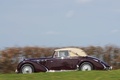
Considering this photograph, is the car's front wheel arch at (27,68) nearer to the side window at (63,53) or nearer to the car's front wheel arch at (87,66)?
the side window at (63,53)

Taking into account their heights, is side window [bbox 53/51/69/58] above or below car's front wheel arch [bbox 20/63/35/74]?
above

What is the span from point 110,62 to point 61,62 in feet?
16.9

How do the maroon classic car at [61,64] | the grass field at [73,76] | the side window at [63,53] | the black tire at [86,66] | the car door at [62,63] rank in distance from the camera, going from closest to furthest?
the grass field at [73,76] < the black tire at [86,66] < the maroon classic car at [61,64] < the car door at [62,63] < the side window at [63,53]

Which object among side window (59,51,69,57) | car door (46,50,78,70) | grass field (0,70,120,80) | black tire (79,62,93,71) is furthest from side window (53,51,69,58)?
grass field (0,70,120,80)

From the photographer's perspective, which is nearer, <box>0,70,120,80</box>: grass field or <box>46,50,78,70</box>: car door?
<box>0,70,120,80</box>: grass field

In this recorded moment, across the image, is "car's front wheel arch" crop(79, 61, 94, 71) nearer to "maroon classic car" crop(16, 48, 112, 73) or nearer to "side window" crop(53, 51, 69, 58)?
"maroon classic car" crop(16, 48, 112, 73)

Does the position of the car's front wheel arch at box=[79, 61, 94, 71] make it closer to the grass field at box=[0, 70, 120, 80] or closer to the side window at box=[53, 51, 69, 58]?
the side window at box=[53, 51, 69, 58]

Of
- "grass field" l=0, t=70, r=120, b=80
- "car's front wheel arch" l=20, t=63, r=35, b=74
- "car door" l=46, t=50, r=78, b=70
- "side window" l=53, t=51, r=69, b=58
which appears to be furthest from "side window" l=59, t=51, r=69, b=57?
"grass field" l=0, t=70, r=120, b=80

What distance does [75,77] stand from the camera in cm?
1518

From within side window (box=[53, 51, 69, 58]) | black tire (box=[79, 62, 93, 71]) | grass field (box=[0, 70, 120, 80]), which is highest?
side window (box=[53, 51, 69, 58])

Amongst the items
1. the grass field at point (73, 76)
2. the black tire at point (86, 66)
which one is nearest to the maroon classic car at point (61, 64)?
the black tire at point (86, 66)

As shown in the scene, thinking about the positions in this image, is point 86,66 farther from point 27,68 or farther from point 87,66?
point 27,68

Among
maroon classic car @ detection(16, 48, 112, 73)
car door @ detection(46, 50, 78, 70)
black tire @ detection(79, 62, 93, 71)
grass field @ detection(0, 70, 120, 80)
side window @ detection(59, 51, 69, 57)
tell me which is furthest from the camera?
side window @ detection(59, 51, 69, 57)

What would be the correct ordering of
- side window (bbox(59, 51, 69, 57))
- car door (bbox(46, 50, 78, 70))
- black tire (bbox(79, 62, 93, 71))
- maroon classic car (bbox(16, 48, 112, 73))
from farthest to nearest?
side window (bbox(59, 51, 69, 57)), car door (bbox(46, 50, 78, 70)), maroon classic car (bbox(16, 48, 112, 73)), black tire (bbox(79, 62, 93, 71))
